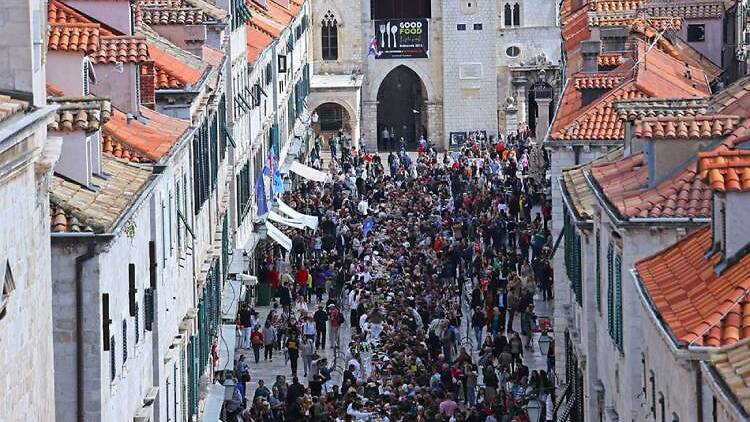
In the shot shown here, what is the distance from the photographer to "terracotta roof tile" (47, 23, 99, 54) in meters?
35.1

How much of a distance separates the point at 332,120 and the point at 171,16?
57.1m

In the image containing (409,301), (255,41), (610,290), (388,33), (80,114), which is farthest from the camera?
(388,33)

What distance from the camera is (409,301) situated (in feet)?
192

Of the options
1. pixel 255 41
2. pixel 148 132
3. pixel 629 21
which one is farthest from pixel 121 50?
pixel 255 41

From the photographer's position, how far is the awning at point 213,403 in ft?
148

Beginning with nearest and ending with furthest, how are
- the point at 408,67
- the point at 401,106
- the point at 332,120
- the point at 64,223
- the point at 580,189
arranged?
the point at 64,223 < the point at 580,189 < the point at 332,120 < the point at 408,67 < the point at 401,106

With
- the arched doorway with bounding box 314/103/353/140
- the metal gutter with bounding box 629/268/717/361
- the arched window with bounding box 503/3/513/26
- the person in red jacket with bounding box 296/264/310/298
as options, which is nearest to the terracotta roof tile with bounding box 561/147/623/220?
the metal gutter with bounding box 629/268/717/361

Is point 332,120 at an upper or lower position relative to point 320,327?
upper

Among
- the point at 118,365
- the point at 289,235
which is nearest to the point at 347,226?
the point at 289,235

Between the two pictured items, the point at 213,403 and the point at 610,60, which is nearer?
the point at 213,403

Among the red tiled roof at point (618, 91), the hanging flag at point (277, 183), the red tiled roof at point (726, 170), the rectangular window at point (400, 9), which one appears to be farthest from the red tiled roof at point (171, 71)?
the rectangular window at point (400, 9)

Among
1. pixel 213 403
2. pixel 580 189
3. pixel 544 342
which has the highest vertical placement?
pixel 580 189

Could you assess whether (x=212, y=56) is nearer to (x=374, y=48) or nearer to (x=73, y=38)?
(x=73, y=38)

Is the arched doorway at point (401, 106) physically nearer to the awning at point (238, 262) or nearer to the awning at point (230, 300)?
the awning at point (238, 262)
